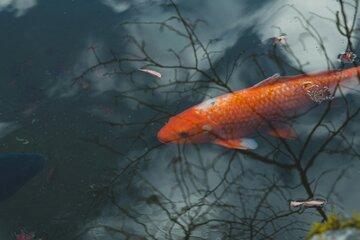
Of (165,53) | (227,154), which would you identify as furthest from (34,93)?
(227,154)

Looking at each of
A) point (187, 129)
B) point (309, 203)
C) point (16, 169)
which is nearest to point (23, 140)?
point (16, 169)

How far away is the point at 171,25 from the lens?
5.93 m

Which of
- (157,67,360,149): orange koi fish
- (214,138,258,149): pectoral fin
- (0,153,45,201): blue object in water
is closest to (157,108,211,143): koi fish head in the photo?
(157,67,360,149): orange koi fish

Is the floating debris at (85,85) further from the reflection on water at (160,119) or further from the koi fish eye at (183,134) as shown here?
the koi fish eye at (183,134)

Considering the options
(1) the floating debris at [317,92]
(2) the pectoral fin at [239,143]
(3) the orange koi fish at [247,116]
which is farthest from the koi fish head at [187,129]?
(1) the floating debris at [317,92]

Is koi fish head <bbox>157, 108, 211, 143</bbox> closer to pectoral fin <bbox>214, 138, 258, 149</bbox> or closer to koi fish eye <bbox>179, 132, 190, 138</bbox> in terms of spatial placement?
koi fish eye <bbox>179, 132, 190, 138</bbox>

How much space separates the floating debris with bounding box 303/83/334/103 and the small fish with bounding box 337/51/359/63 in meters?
0.55

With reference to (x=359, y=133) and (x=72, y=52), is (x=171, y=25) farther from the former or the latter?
(x=359, y=133)

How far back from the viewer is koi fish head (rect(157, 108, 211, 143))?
4.30 metres

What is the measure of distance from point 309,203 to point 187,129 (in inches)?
46.0

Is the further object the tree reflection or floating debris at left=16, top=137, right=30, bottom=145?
floating debris at left=16, top=137, right=30, bottom=145

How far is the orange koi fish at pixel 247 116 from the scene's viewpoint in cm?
429

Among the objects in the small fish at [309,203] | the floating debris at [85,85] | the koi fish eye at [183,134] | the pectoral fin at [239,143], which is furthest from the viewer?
the floating debris at [85,85]

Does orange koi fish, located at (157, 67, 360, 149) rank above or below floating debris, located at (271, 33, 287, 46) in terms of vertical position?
below
